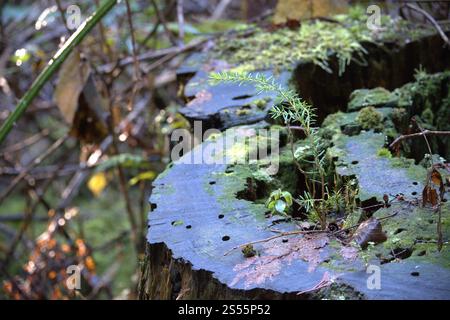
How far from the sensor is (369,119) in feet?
6.68

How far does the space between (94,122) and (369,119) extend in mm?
1546

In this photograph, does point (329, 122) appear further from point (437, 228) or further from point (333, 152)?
point (437, 228)

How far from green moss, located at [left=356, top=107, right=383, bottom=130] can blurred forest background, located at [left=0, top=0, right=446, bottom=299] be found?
3.31ft

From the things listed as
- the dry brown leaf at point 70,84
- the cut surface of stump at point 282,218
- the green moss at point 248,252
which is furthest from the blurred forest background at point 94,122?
the green moss at point 248,252

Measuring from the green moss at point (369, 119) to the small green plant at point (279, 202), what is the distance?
58cm

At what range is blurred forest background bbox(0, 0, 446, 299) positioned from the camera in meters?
3.05

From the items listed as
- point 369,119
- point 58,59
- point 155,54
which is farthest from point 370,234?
point 155,54

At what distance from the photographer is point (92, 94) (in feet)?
9.51

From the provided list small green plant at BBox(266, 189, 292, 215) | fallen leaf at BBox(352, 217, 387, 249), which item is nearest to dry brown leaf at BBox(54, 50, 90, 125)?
small green plant at BBox(266, 189, 292, 215)

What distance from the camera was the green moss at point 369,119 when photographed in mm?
2025

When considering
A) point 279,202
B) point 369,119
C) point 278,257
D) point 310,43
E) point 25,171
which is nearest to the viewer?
point 278,257

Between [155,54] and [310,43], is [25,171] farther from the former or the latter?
[310,43]
